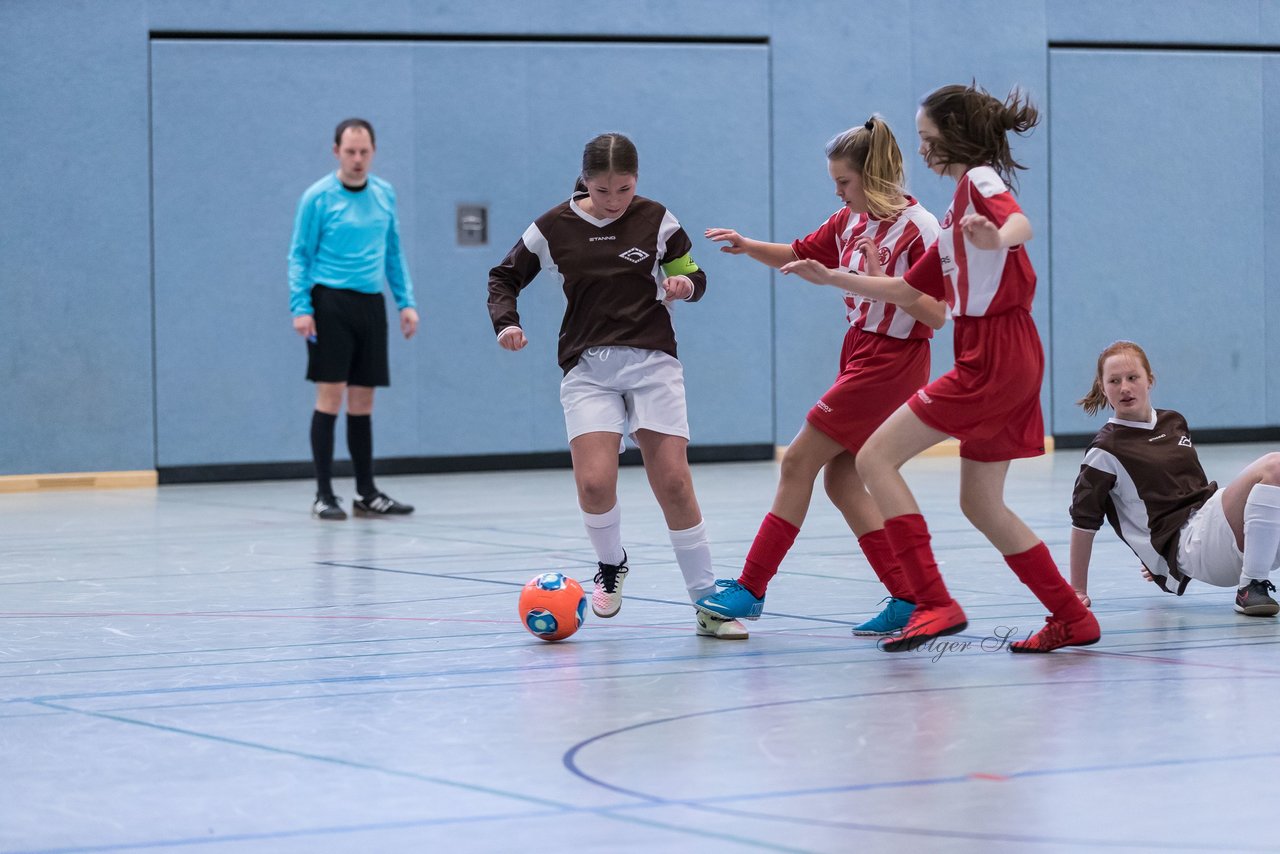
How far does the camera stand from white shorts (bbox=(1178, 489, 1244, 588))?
5043 mm

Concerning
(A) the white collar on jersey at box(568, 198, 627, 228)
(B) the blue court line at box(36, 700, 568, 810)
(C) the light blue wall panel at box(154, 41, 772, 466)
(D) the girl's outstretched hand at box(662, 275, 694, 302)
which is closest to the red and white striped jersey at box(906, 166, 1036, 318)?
(D) the girl's outstretched hand at box(662, 275, 694, 302)

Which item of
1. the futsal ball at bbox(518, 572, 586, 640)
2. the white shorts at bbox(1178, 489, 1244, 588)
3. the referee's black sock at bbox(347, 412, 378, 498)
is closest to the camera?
the futsal ball at bbox(518, 572, 586, 640)

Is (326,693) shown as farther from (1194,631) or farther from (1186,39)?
(1186,39)

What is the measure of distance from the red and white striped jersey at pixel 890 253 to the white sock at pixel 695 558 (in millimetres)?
733

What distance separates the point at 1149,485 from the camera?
525cm

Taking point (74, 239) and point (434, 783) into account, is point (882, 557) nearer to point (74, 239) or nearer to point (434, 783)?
point (434, 783)

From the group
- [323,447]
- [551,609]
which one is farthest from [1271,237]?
[551,609]

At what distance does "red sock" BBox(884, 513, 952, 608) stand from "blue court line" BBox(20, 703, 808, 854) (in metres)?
1.69

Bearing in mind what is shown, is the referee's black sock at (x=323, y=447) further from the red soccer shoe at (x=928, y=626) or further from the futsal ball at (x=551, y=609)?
the red soccer shoe at (x=928, y=626)

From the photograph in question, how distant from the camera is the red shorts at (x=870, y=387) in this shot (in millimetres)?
4789

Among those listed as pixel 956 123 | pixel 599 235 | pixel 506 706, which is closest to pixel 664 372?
pixel 599 235

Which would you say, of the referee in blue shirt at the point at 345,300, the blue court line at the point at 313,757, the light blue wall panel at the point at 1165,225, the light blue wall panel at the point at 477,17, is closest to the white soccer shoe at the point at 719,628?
the blue court line at the point at 313,757

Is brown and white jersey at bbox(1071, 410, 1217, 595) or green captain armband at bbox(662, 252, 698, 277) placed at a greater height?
green captain armband at bbox(662, 252, 698, 277)

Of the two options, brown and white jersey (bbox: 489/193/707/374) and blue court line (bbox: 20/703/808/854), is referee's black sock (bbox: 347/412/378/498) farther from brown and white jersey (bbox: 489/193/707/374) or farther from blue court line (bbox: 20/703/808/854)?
blue court line (bbox: 20/703/808/854)
